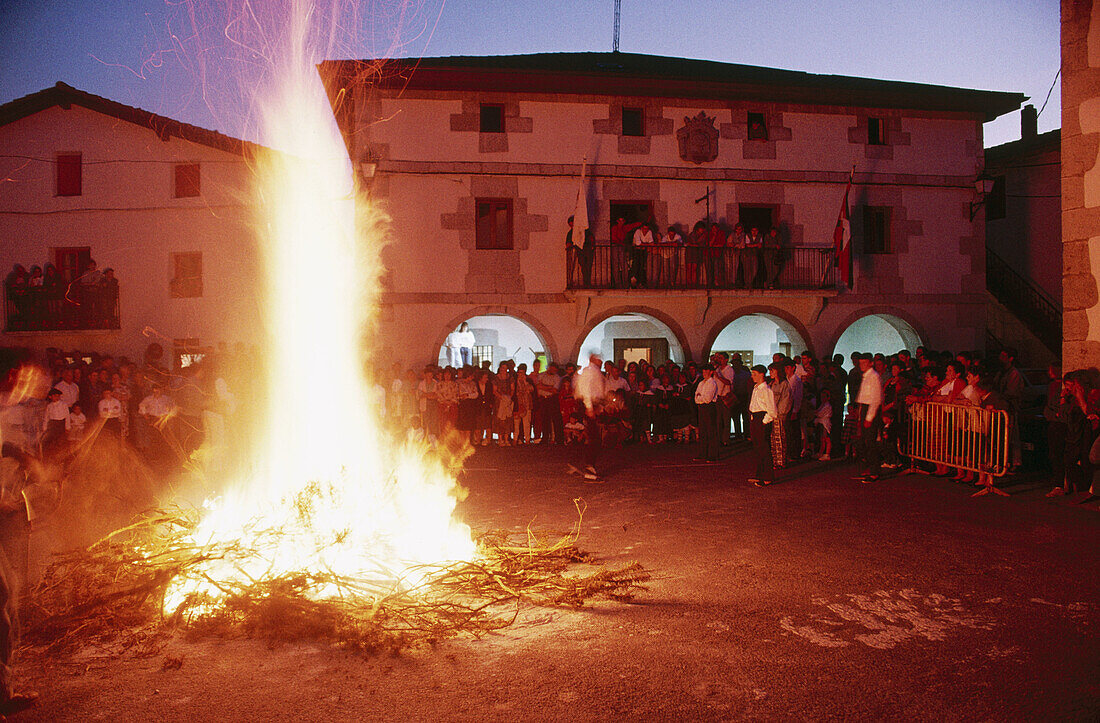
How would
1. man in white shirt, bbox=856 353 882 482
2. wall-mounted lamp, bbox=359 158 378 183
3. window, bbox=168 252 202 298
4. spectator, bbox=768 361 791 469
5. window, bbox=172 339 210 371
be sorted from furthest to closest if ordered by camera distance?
window, bbox=168 252 202 298
window, bbox=172 339 210 371
wall-mounted lamp, bbox=359 158 378 183
spectator, bbox=768 361 791 469
man in white shirt, bbox=856 353 882 482

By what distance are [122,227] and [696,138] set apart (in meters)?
16.7

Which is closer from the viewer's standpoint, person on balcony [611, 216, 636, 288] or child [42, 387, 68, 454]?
child [42, 387, 68, 454]

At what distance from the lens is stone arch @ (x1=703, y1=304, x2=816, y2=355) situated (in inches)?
747

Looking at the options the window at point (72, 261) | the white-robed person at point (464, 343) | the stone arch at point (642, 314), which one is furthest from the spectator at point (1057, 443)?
the window at point (72, 261)

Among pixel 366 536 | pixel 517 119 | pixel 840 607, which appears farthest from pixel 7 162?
pixel 840 607

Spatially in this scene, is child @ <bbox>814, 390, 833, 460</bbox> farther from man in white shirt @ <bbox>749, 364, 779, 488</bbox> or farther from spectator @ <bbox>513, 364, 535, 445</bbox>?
spectator @ <bbox>513, 364, 535, 445</bbox>

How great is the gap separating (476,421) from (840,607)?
35.2 feet

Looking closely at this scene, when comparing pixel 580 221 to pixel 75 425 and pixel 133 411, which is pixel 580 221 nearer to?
pixel 133 411

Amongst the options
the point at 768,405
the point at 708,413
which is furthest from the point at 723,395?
the point at 768,405

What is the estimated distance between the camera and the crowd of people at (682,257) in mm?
17938

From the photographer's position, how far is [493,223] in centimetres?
1828

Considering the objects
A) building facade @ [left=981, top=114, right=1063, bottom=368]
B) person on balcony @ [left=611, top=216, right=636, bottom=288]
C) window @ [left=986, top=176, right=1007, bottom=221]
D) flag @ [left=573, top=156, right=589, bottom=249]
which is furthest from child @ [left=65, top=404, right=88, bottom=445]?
window @ [left=986, top=176, right=1007, bottom=221]

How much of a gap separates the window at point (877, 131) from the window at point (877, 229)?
74.2 inches

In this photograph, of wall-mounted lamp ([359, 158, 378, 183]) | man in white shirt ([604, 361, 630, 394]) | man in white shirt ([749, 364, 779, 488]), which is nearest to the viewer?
man in white shirt ([749, 364, 779, 488])
